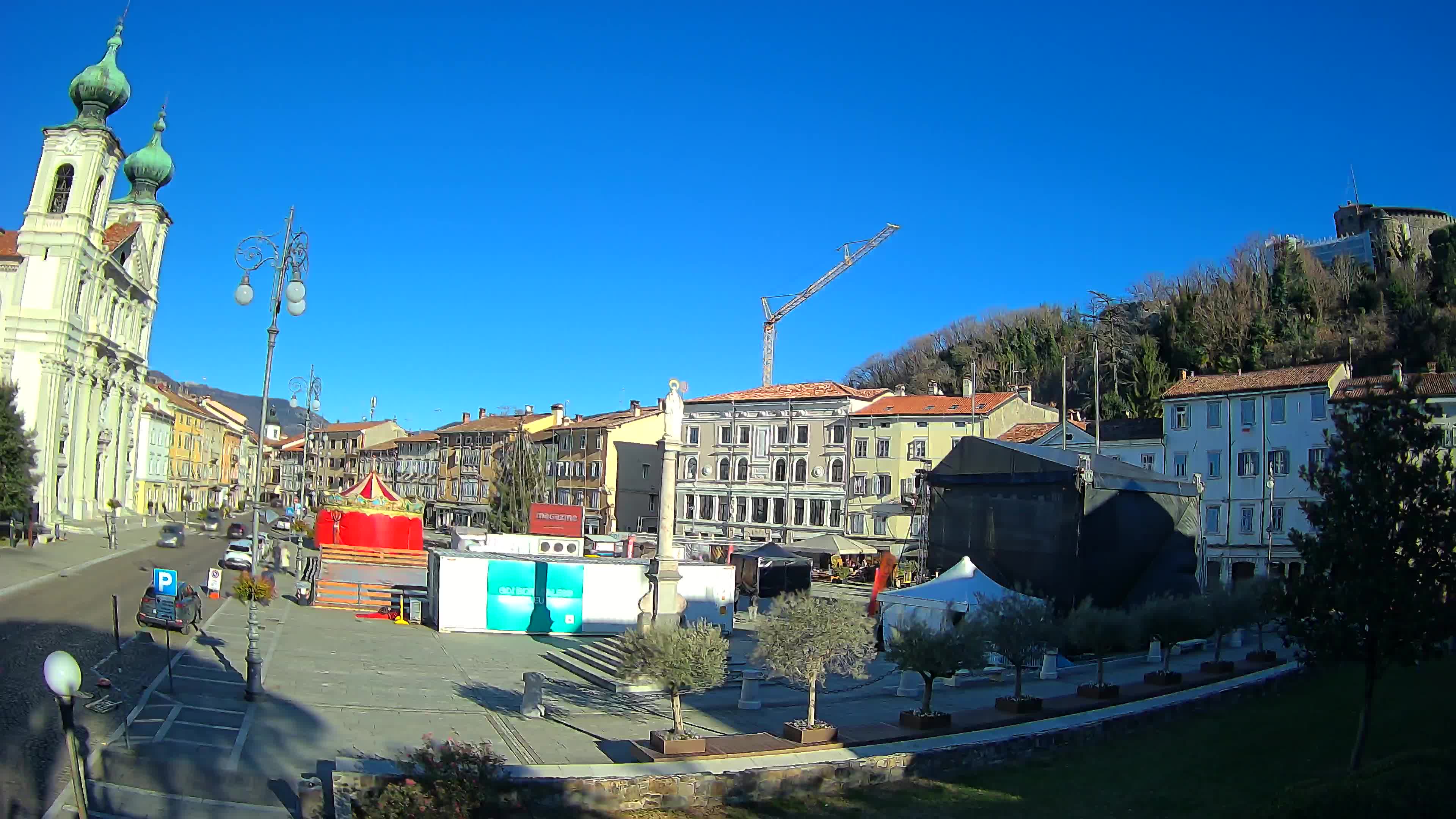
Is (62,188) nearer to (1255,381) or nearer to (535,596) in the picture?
(535,596)

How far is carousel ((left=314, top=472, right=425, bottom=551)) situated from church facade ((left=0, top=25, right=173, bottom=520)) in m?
Result: 19.2

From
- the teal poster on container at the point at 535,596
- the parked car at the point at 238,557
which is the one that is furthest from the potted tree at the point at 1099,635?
the parked car at the point at 238,557

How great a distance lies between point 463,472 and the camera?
87750mm

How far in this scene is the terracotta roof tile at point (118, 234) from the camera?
6122cm

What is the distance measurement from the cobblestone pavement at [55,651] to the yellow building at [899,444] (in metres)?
36.0

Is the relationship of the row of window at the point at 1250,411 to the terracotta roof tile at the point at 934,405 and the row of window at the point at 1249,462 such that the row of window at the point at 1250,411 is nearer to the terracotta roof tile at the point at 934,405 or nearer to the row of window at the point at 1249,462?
the row of window at the point at 1249,462

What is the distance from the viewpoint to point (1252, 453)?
4716 cm

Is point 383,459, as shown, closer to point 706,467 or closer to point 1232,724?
point 706,467

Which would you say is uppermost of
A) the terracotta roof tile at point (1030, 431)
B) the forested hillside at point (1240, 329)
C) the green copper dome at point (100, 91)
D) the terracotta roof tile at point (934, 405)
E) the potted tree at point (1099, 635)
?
the green copper dome at point (100, 91)

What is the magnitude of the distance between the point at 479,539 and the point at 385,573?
3.61 metres

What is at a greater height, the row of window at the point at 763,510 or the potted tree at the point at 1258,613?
the row of window at the point at 763,510

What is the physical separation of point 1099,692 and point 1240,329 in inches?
2252

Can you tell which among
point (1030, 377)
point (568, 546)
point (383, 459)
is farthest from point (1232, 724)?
point (383, 459)

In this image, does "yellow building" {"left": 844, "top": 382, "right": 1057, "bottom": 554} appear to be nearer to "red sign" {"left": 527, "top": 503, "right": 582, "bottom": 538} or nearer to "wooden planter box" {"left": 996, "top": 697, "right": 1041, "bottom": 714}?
"red sign" {"left": 527, "top": 503, "right": 582, "bottom": 538}
